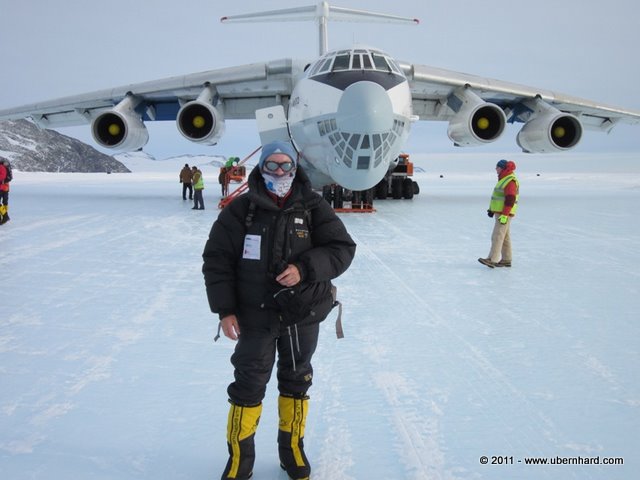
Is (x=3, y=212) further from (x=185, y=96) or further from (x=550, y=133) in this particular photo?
(x=550, y=133)

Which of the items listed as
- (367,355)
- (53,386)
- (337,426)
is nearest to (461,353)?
(367,355)

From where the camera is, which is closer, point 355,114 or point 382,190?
point 355,114

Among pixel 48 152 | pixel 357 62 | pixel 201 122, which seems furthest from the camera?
pixel 48 152

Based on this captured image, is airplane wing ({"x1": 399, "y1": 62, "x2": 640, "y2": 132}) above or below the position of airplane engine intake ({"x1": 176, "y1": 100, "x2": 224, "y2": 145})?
above

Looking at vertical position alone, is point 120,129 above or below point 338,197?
above

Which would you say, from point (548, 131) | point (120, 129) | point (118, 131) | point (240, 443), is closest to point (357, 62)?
point (548, 131)

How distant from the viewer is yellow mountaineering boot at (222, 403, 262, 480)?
216 centimetres

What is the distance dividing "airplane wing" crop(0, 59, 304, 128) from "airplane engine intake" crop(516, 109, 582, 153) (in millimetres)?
6204

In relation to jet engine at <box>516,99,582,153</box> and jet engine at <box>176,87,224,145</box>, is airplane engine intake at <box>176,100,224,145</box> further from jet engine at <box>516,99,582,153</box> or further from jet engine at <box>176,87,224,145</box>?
jet engine at <box>516,99,582,153</box>

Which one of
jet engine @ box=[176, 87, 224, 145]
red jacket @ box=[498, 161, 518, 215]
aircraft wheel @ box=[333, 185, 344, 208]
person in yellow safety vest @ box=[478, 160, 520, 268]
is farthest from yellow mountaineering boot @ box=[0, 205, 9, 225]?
red jacket @ box=[498, 161, 518, 215]

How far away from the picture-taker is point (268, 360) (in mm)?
2250

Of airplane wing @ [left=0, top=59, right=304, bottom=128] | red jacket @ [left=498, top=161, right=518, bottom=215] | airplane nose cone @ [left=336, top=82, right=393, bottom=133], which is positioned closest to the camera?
red jacket @ [left=498, top=161, right=518, bottom=215]

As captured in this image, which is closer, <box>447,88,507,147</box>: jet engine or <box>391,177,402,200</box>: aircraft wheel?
<box>447,88,507,147</box>: jet engine

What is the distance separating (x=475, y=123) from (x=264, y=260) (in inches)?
460
